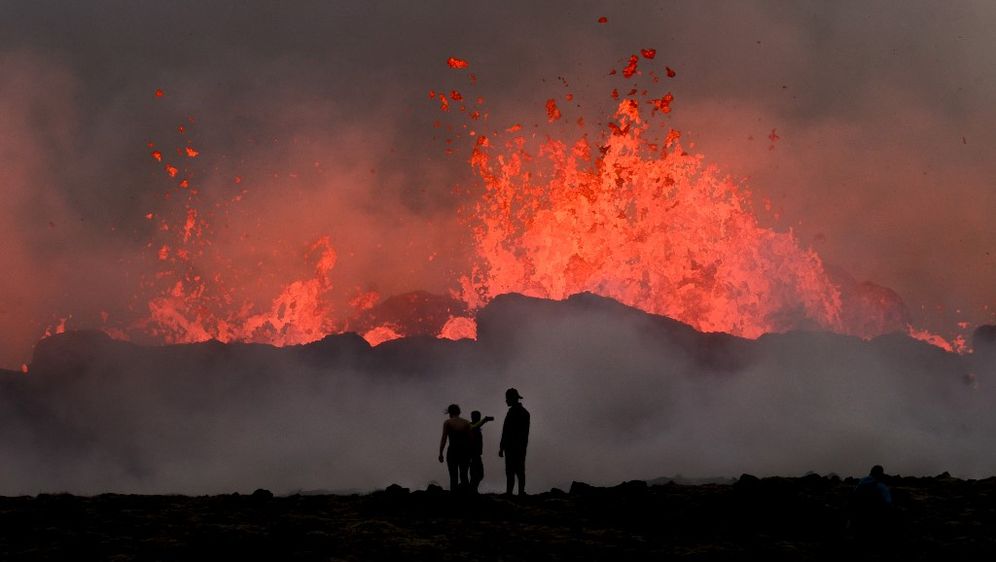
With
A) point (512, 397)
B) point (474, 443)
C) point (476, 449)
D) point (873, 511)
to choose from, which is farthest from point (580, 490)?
point (873, 511)

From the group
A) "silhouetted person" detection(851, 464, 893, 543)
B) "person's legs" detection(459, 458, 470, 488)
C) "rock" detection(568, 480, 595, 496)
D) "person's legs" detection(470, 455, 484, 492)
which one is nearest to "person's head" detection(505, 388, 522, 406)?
"person's legs" detection(470, 455, 484, 492)

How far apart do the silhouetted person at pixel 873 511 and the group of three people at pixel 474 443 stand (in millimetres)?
8314

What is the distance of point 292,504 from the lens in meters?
27.7

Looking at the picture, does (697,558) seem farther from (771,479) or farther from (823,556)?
(771,479)

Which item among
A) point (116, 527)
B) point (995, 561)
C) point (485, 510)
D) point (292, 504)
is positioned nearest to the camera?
point (995, 561)

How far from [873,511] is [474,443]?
964 cm

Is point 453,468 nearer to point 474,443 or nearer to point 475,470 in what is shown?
point 475,470

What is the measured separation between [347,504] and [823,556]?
40.4ft

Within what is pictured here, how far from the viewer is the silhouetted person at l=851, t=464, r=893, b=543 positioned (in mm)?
20078

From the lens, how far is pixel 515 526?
2352 cm

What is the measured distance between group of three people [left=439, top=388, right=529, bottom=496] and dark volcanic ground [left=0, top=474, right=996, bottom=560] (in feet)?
2.23

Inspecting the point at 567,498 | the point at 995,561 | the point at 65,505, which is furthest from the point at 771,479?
the point at 65,505

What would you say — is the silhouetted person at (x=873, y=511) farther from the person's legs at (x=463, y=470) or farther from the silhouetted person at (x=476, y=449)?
the person's legs at (x=463, y=470)

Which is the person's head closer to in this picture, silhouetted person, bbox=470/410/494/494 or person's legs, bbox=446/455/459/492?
silhouetted person, bbox=470/410/494/494
